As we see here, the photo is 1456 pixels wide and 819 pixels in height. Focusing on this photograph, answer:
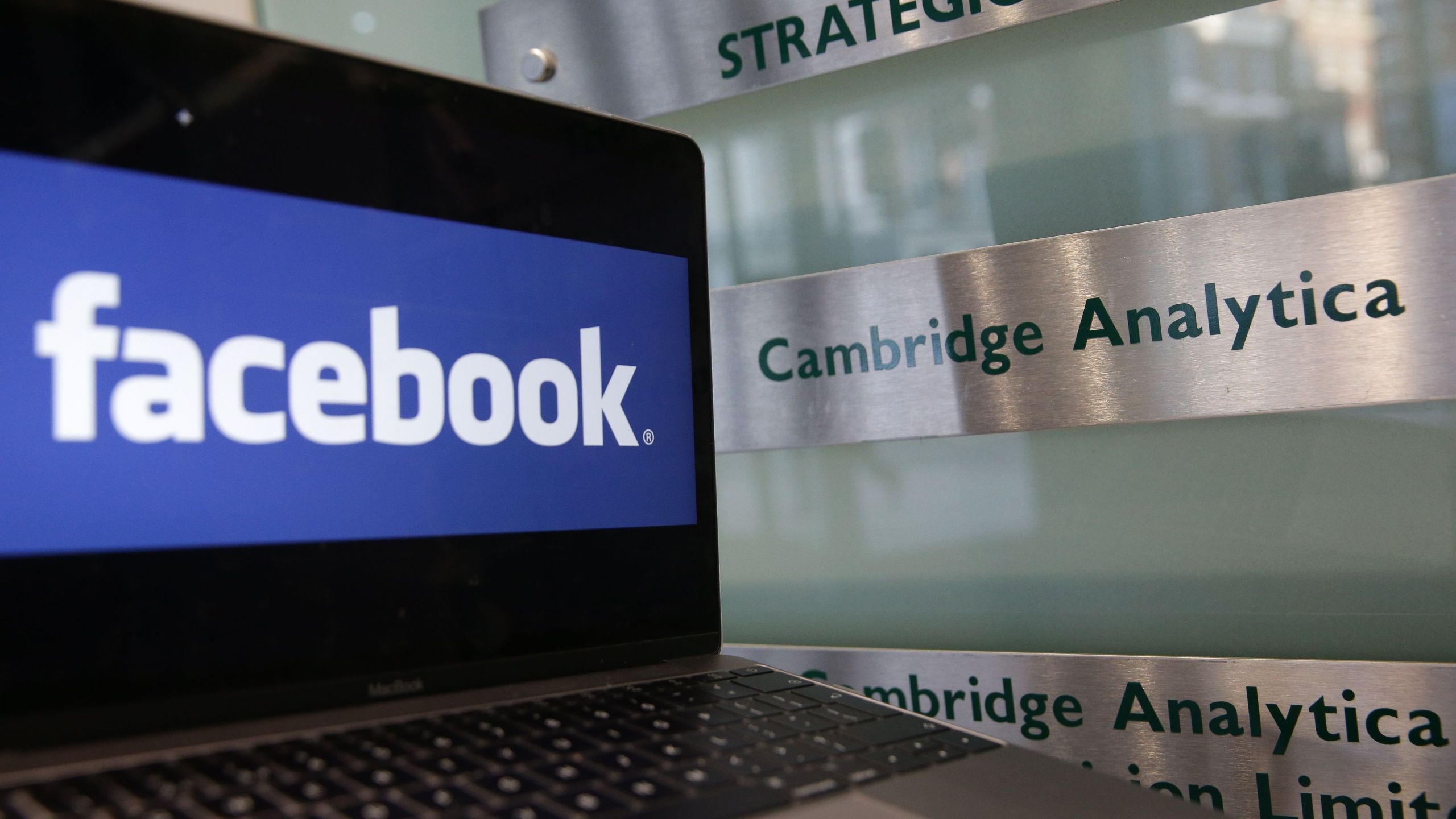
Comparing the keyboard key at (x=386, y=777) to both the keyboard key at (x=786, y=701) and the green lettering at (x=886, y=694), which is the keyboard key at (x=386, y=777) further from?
the green lettering at (x=886, y=694)

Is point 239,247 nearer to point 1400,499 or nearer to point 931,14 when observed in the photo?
point 931,14

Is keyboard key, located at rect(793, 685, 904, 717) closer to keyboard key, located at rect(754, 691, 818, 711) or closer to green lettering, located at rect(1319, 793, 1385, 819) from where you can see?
keyboard key, located at rect(754, 691, 818, 711)

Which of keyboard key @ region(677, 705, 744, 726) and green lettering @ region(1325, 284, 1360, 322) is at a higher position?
green lettering @ region(1325, 284, 1360, 322)

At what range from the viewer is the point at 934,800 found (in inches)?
19.3

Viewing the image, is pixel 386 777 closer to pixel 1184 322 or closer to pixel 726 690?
pixel 726 690

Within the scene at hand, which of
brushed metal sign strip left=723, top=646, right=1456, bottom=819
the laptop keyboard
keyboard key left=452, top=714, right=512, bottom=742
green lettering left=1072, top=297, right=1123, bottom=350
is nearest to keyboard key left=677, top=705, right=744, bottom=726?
the laptop keyboard

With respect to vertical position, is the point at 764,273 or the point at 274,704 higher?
the point at 764,273

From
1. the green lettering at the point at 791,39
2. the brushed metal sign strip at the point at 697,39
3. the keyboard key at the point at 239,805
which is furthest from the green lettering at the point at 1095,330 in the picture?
the keyboard key at the point at 239,805

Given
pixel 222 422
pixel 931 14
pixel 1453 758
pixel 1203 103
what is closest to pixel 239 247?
pixel 222 422

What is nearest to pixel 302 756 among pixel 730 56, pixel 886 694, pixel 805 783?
pixel 805 783

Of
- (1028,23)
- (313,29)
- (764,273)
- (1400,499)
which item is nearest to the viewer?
(1400,499)

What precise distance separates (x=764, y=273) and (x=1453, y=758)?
0.69m

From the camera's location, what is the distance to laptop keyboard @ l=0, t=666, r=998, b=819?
42cm

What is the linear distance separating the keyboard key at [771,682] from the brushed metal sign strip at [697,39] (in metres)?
0.57
